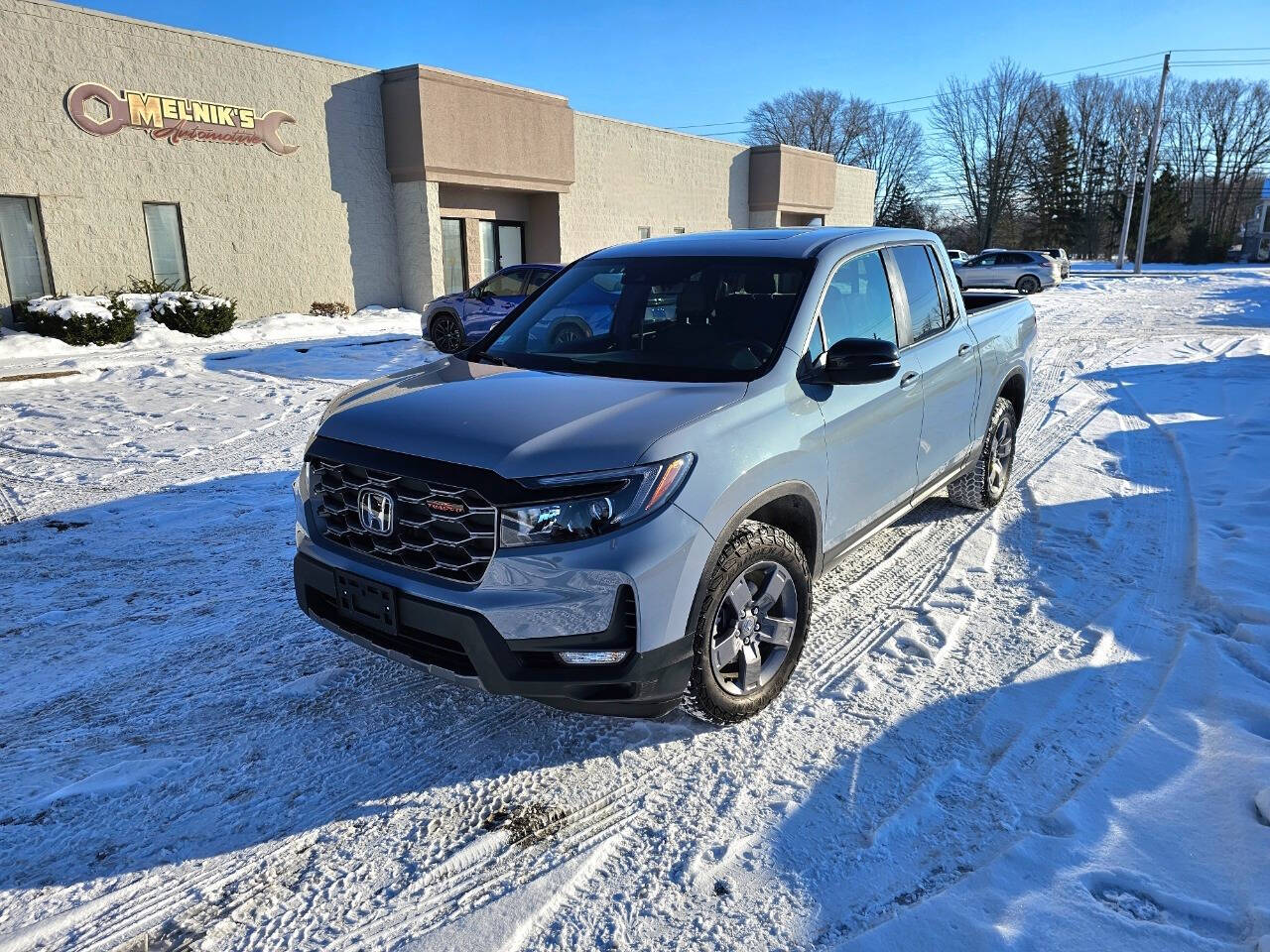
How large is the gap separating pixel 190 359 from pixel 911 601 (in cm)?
1187

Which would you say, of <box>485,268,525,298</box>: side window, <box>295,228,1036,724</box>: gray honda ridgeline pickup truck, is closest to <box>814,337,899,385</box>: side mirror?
<box>295,228,1036,724</box>: gray honda ridgeline pickup truck

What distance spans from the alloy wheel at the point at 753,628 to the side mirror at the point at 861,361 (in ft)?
2.80

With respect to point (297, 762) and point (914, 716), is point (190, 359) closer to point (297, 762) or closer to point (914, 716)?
point (297, 762)

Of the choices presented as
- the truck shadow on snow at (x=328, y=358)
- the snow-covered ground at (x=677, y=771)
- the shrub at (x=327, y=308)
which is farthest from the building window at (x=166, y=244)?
the snow-covered ground at (x=677, y=771)

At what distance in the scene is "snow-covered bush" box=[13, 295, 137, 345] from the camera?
47.7ft

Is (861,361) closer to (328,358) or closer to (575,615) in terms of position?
(575,615)

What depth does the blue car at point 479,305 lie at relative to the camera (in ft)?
44.9

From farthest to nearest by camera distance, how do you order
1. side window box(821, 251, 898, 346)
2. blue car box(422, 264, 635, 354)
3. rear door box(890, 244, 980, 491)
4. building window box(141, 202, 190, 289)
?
1. building window box(141, 202, 190, 289)
2. blue car box(422, 264, 635, 354)
3. rear door box(890, 244, 980, 491)
4. side window box(821, 251, 898, 346)

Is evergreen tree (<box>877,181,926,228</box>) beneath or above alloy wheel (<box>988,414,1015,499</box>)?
above

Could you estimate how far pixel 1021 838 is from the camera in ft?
8.77

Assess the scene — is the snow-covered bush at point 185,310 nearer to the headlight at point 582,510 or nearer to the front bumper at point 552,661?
the front bumper at point 552,661

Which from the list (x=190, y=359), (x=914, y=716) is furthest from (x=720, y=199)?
(x=914, y=716)

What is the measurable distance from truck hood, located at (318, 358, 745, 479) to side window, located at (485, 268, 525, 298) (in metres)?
10.9

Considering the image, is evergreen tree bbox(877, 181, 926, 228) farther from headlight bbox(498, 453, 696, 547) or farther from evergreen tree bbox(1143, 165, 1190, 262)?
headlight bbox(498, 453, 696, 547)
